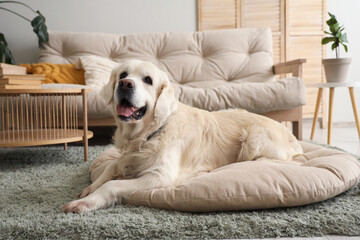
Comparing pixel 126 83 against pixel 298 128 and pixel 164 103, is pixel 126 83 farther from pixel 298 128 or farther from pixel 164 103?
pixel 298 128

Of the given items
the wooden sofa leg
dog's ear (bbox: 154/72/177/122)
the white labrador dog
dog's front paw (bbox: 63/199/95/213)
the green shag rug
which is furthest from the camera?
the wooden sofa leg

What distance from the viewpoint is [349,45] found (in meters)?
4.84

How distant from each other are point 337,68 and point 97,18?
305 centimetres

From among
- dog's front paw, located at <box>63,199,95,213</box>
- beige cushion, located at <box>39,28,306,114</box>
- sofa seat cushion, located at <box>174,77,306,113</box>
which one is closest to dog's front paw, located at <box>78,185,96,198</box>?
dog's front paw, located at <box>63,199,95,213</box>

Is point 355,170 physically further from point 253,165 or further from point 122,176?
point 122,176

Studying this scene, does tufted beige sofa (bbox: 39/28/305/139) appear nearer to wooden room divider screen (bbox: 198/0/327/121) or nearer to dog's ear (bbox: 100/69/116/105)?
wooden room divider screen (bbox: 198/0/327/121)

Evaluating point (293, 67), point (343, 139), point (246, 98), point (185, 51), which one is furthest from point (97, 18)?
point (343, 139)

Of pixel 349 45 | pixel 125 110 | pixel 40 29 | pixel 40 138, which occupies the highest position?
pixel 40 29

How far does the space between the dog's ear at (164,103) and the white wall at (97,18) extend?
301cm

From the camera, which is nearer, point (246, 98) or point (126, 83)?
point (126, 83)

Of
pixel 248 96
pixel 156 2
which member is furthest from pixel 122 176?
pixel 156 2

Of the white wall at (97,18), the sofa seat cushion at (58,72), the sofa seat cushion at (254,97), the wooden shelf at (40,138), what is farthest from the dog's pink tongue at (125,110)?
the white wall at (97,18)

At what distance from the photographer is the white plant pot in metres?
3.12

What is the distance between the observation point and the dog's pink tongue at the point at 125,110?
4.77 ft
